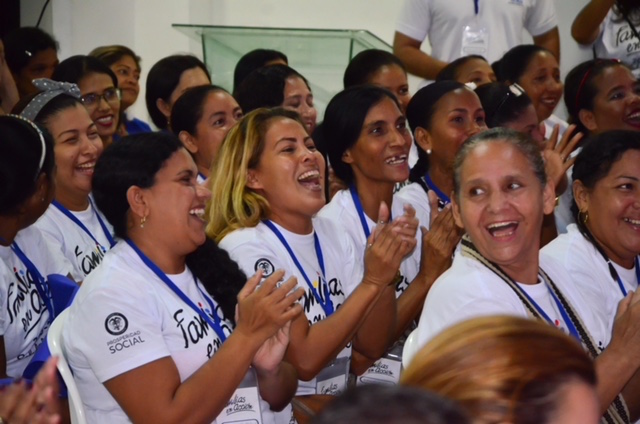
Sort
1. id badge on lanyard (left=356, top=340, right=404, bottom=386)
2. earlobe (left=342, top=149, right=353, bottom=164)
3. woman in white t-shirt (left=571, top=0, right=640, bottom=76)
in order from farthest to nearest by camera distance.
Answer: woman in white t-shirt (left=571, top=0, right=640, bottom=76) → earlobe (left=342, top=149, right=353, bottom=164) → id badge on lanyard (left=356, top=340, right=404, bottom=386)

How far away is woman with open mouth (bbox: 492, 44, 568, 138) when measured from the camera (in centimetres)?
500

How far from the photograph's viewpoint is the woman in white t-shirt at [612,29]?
5492mm

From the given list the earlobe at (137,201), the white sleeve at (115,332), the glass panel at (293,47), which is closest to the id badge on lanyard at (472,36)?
the glass panel at (293,47)

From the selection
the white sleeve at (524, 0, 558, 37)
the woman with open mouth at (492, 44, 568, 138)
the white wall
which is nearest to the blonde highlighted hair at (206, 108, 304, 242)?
the woman with open mouth at (492, 44, 568, 138)

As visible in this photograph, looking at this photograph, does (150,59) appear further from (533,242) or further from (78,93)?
(533,242)

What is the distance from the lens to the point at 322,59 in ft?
18.3

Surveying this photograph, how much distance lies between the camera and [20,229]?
123 inches

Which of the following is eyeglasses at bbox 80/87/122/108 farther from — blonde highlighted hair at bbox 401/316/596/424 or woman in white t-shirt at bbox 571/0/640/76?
blonde highlighted hair at bbox 401/316/596/424

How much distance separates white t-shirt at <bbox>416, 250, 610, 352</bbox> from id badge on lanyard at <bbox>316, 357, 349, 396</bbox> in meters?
0.64

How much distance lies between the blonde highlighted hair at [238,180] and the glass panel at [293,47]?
2.21 metres

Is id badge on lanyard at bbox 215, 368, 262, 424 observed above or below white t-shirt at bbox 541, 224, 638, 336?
below

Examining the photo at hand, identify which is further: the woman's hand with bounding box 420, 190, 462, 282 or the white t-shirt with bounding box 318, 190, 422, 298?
the white t-shirt with bounding box 318, 190, 422, 298

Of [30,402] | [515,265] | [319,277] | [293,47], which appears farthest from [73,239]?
[293,47]

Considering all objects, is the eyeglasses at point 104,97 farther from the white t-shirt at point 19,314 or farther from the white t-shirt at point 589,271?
the white t-shirt at point 589,271
